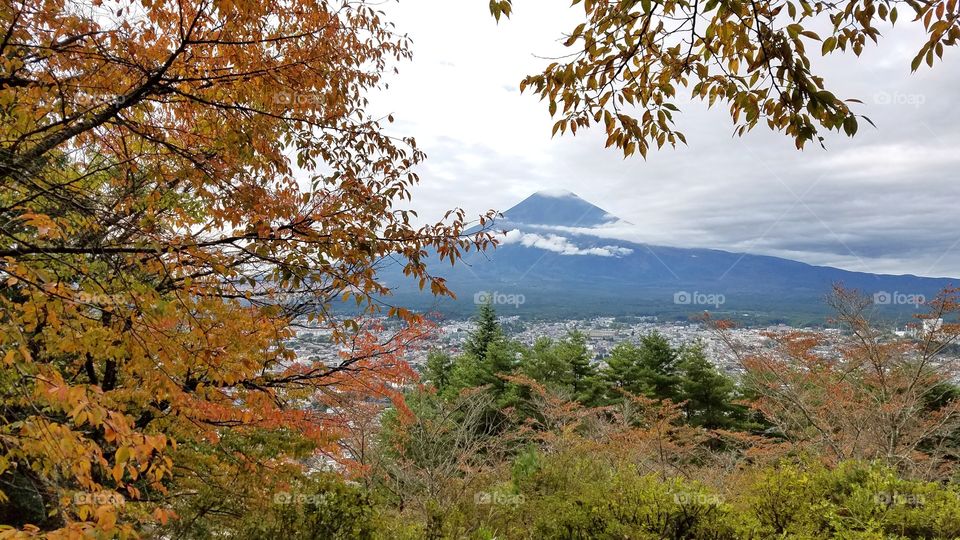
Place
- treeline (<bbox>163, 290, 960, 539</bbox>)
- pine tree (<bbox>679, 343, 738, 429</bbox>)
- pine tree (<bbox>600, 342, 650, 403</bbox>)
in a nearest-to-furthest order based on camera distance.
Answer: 1. treeline (<bbox>163, 290, 960, 539</bbox>)
2. pine tree (<bbox>679, 343, 738, 429</bbox>)
3. pine tree (<bbox>600, 342, 650, 403</bbox>)

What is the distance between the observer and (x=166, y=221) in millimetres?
5523

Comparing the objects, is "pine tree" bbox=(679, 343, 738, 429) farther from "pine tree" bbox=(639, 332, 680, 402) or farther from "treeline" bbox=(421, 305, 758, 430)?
"pine tree" bbox=(639, 332, 680, 402)

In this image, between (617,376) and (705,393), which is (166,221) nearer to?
(617,376)

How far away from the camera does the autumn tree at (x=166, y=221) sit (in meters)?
2.68

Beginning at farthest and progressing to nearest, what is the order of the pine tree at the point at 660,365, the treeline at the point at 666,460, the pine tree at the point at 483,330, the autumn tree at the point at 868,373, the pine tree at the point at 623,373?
the pine tree at the point at 483,330 → the pine tree at the point at 623,373 → the pine tree at the point at 660,365 → the autumn tree at the point at 868,373 → the treeline at the point at 666,460

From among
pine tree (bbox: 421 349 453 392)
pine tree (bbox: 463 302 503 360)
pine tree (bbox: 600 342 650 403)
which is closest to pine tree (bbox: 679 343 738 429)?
pine tree (bbox: 600 342 650 403)

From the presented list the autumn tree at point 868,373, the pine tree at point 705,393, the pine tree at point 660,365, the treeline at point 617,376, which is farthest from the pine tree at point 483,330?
the autumn tree at point 868,373

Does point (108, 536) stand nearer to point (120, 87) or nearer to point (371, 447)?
point (120, 87)

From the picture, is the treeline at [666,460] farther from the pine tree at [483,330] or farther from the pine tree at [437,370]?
the pine tree at [437,370]

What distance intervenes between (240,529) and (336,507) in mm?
1102

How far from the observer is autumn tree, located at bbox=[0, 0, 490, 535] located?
268 cm

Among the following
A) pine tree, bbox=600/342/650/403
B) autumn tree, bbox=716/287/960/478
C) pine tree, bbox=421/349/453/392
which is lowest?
pine tree, bbox=421/349/453/392

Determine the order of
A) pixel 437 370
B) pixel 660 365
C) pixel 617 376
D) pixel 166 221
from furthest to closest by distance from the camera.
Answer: pixel 437 370
pixel 617 376
pixel 660 365
pixel 166 221

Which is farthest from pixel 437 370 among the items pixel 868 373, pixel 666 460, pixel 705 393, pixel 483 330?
pixel 868 373
